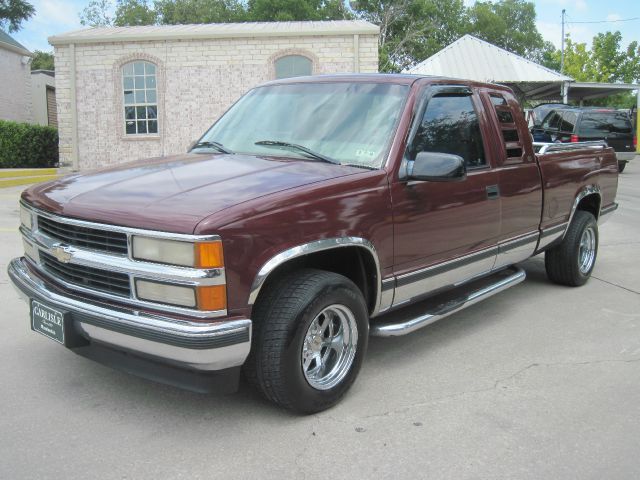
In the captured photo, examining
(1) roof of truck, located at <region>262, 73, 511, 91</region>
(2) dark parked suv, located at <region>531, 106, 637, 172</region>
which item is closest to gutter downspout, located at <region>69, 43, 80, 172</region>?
(2) dark parked suv, located at <region>531, 106, 637, 172</region>

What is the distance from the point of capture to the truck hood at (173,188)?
2916 millimetres

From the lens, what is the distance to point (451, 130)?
14.3ft

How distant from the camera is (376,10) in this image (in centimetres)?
4522

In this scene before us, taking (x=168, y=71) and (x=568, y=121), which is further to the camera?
(x=568, y=121)

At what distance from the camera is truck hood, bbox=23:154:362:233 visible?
292 centimetres

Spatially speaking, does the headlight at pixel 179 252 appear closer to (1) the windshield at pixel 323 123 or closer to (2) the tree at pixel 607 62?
(1) the windshield at pixel 323 123

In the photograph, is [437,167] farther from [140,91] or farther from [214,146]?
[140,91]

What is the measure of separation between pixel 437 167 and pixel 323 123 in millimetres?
863

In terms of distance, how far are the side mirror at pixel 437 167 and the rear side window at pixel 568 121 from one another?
16426mm

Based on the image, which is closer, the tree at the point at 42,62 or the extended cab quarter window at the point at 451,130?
the extended cab quarter window at the point at 451,130

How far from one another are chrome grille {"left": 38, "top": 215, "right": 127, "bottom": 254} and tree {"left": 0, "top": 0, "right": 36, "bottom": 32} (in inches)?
1849

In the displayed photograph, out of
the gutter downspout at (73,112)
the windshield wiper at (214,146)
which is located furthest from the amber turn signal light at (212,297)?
the gutter downspout at (73,112)

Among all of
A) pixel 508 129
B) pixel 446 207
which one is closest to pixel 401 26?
pixel 508 129

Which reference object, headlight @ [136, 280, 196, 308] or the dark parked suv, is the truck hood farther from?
the dark parked suv
